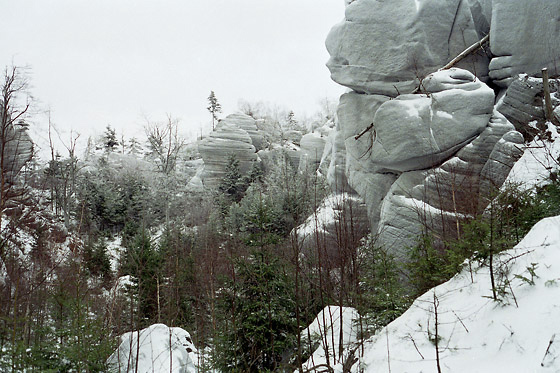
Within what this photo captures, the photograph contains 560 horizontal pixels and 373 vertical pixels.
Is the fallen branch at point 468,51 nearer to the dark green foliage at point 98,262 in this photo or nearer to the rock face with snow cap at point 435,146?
the rock face with snow cap at point 435,146

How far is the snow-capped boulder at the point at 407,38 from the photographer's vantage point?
1477cm

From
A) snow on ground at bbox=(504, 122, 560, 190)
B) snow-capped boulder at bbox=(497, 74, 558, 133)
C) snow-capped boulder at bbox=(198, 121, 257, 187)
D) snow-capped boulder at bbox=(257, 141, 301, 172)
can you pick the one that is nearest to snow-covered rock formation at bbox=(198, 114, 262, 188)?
snow-capped boulder at bbox=(198, 121, 257, 187)

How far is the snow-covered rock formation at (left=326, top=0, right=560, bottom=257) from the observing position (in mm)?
12047

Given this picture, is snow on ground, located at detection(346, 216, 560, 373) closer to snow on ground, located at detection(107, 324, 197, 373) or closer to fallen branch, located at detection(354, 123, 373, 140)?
snow on ground, located at detection(107, 324, 197, 373)

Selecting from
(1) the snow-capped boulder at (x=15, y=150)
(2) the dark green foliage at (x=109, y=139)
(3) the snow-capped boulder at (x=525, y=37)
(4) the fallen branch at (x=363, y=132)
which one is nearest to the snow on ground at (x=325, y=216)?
(4) the fallen branch at (x=363, y=132)

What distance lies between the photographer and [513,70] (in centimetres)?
1304

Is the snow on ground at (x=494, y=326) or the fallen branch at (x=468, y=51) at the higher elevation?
the fallen branch at (x=468, y=51)

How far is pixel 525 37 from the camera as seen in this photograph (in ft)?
41.4

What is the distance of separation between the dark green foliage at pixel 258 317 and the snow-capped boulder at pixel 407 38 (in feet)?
36.2

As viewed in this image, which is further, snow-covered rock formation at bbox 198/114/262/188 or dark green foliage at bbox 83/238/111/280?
snow-covered rock formation at bbox 198/114/262/188

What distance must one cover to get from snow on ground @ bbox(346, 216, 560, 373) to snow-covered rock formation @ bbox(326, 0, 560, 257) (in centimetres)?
499

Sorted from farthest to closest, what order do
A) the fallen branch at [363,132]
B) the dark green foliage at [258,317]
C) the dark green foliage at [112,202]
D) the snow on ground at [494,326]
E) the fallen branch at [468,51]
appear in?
the dark green foliage at [112,202]
the fallen branch at [363,132]
the fallen branch at [468,51]
the dark green foliage at [258,317]
the snow on ground at [494,326]

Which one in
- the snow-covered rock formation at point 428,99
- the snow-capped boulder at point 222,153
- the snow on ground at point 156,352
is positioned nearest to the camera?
the snow on ground at point 156,352

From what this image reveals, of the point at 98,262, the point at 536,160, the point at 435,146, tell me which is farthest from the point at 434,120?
the point at 98,262
